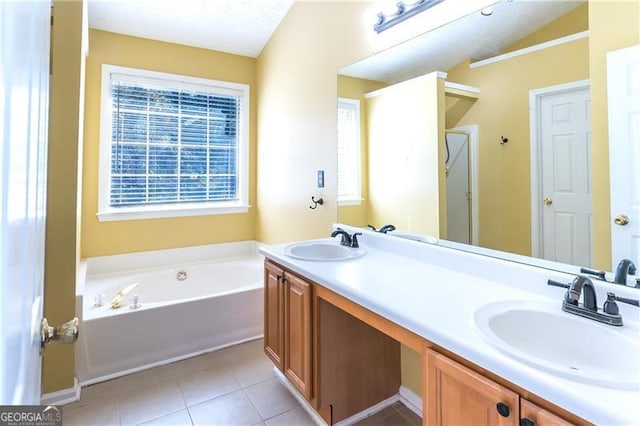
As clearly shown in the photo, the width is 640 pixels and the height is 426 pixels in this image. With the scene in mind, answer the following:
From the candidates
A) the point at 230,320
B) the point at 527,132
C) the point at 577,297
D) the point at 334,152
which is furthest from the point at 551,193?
the point at 230,320

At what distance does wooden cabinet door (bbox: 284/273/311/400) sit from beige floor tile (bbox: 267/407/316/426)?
0.60ft

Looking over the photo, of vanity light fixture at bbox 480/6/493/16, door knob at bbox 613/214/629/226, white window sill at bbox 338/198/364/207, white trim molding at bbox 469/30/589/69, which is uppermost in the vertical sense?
vanity light fixture at bbox 480/6/493/16

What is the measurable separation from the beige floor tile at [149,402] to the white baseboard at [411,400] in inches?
50.0

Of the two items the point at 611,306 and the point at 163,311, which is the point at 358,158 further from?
the point at 163,311

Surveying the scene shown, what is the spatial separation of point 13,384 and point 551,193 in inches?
62.6

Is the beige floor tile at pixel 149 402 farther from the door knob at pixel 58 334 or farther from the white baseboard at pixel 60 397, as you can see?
the door knob at pixel 58 334

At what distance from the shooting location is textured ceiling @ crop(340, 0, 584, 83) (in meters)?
1.37

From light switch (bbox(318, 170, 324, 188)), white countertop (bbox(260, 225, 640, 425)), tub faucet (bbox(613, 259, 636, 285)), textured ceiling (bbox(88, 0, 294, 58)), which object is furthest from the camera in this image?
textured ceiling (bbox(88, 0, 294, 58))

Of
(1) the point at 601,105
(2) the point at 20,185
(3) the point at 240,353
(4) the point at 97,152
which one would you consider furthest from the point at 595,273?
(4) the point at 97,152

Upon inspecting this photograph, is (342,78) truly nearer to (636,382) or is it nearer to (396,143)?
(396,143)

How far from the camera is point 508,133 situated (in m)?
1.43

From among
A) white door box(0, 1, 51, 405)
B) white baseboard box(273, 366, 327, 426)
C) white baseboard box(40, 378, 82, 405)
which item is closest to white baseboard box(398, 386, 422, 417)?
white baseboard box(273, 366, 327, 426)

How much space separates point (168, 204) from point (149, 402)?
193cm

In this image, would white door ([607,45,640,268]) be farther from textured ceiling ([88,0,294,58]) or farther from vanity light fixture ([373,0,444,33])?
textured ceiling ([88,0,294,58])
